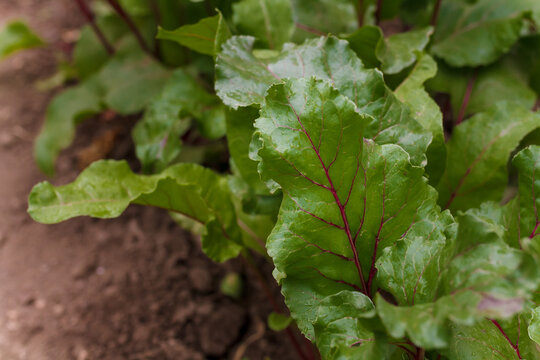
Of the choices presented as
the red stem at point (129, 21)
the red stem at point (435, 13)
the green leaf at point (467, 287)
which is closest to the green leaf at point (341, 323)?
the green leaf at point (467, 287)

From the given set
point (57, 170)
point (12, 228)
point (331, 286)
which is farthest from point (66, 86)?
point (331, 286)

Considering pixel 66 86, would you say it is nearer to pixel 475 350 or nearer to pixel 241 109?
pixel 241 109

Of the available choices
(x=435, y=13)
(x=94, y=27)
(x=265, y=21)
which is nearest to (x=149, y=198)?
(x=265, y=21)

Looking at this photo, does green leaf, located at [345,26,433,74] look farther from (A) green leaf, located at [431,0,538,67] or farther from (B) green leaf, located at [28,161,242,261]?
(B) green leaf, located at [28,161,242,261]

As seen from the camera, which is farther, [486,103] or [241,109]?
[486,103]

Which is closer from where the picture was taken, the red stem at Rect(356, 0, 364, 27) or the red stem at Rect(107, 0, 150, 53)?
the red stem at Rect(356, 0, 364, 27)

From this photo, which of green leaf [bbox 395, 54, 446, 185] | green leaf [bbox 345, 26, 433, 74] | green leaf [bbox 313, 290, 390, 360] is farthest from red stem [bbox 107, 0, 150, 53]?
green leaf [bbox 313, 290, 390, 360]
